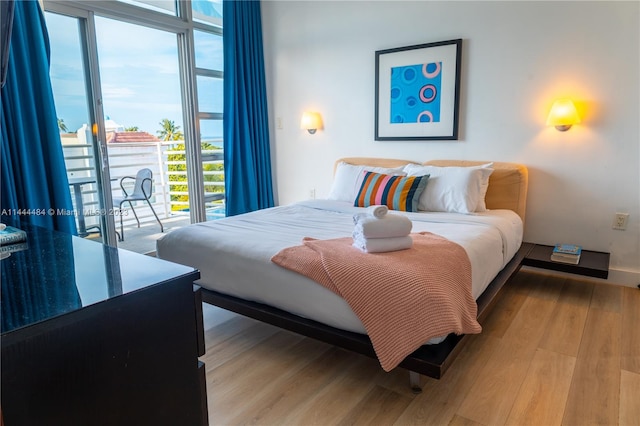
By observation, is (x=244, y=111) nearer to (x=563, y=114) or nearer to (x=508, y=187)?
(x=508, y=187)

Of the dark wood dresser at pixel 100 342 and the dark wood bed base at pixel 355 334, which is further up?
the dark wood dresser at pixel 100 342

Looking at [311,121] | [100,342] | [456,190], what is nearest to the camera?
[100,342]

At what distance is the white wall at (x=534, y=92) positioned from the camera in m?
2.84

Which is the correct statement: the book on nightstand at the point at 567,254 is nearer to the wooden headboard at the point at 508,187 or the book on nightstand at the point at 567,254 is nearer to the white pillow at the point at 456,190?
the wooden headboard at the point at 508,187

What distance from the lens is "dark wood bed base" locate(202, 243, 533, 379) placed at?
1664 mm

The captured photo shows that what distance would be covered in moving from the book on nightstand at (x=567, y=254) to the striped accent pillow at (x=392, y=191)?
1031mm

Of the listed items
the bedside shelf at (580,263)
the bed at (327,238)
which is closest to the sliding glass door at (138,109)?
the bed at (327,238)

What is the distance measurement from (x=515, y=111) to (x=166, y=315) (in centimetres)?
315

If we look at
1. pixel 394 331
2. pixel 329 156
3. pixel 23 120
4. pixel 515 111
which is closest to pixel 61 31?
pixel 23 120

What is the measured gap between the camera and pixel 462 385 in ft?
6.17

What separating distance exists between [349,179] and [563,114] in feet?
5.54

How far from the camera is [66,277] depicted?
0.97 meters

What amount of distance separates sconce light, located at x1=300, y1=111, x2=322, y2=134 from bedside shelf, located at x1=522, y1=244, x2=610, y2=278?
7.75ft

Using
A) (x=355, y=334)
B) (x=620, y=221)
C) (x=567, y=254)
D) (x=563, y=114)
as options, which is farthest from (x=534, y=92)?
(x=355, y=334)
